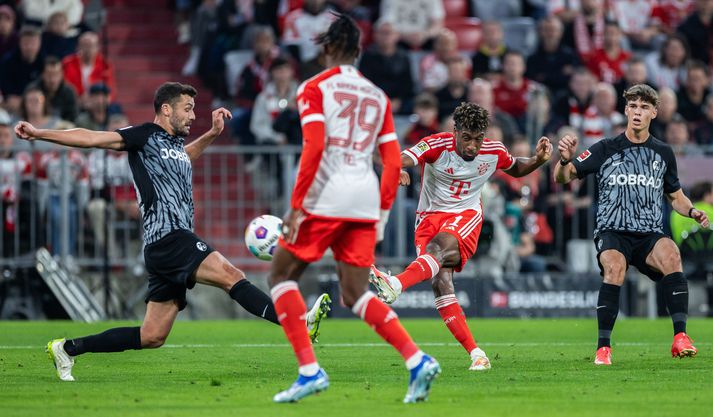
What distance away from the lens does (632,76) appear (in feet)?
72.9

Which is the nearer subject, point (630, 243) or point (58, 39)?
point (630, 243)

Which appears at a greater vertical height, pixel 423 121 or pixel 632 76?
pixel 632 76

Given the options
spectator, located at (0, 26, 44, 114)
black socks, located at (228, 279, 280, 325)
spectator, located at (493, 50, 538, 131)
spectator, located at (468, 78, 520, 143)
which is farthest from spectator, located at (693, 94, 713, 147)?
black socks, located at (228, 279, 280, 325)

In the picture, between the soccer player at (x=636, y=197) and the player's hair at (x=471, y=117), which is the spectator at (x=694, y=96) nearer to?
the soccer player at (x=636, y=197)

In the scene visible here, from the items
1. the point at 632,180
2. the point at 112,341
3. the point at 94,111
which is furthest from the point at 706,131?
the point at 112,341

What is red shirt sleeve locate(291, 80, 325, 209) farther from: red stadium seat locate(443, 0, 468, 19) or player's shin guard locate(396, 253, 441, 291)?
red stadium seat locate(443, 0, 468, 19)

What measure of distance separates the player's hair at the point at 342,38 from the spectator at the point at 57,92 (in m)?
13.3

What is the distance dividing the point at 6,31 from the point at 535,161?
15.0m

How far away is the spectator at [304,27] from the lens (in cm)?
2286

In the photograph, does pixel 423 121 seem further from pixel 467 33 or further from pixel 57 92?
pixel 57 92

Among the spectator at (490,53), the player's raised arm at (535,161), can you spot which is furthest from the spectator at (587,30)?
the player's raised arm at (535,161)

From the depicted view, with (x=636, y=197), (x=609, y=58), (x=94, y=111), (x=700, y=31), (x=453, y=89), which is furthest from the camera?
(x=700, y=31)

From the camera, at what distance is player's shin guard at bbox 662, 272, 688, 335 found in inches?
457

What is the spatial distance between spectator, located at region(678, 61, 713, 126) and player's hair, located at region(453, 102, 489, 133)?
1282 centimetres
